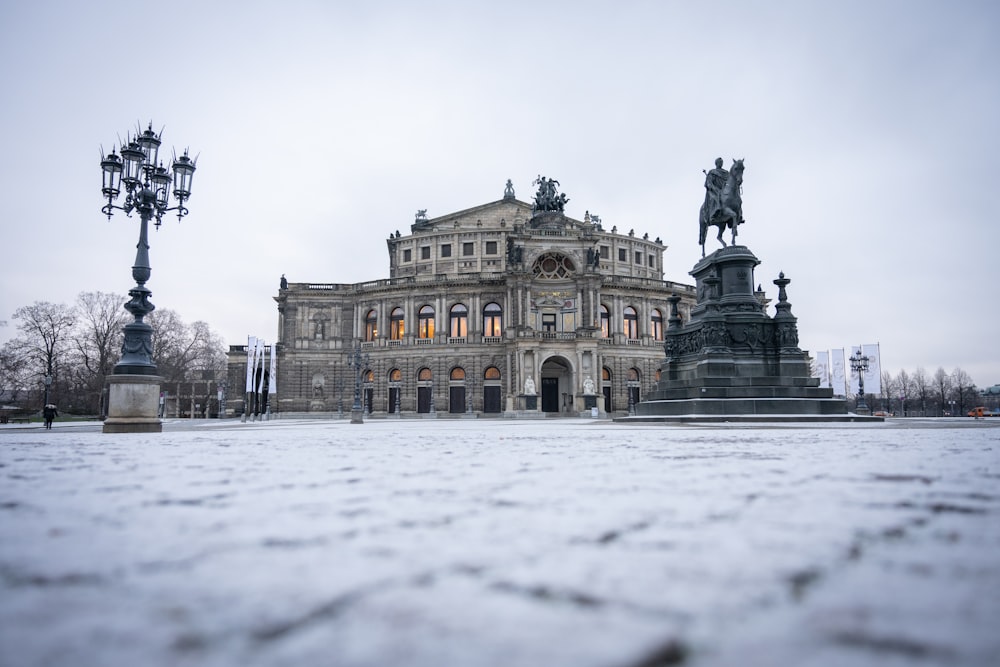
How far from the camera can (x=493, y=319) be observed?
162ft

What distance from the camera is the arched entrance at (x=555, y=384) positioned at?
4688cm

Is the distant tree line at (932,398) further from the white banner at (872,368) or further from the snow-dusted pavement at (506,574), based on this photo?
the snow-dusted pavement at (506,574)

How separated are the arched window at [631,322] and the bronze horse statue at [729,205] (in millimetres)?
32744

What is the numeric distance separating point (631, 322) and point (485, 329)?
475 inches

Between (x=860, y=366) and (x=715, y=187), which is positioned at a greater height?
(x=715, y=187)

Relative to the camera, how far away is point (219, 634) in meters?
1.26

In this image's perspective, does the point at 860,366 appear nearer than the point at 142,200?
No

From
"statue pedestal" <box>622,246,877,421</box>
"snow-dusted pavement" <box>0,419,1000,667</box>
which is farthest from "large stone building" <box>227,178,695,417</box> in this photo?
"snow-dusted pavement" <box>0,419,1000,667</box>

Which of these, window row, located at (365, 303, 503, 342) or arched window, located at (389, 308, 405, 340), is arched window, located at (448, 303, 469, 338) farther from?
arched window, located at (389, 308, 405, 340)

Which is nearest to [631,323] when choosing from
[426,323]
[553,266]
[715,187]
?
[553,266]

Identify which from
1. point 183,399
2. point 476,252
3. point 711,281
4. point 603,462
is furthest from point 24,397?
point 603,462

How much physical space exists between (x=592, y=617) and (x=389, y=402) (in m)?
49.3

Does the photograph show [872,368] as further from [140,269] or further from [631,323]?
[140,269]

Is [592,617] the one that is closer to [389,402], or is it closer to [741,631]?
[741,631]
